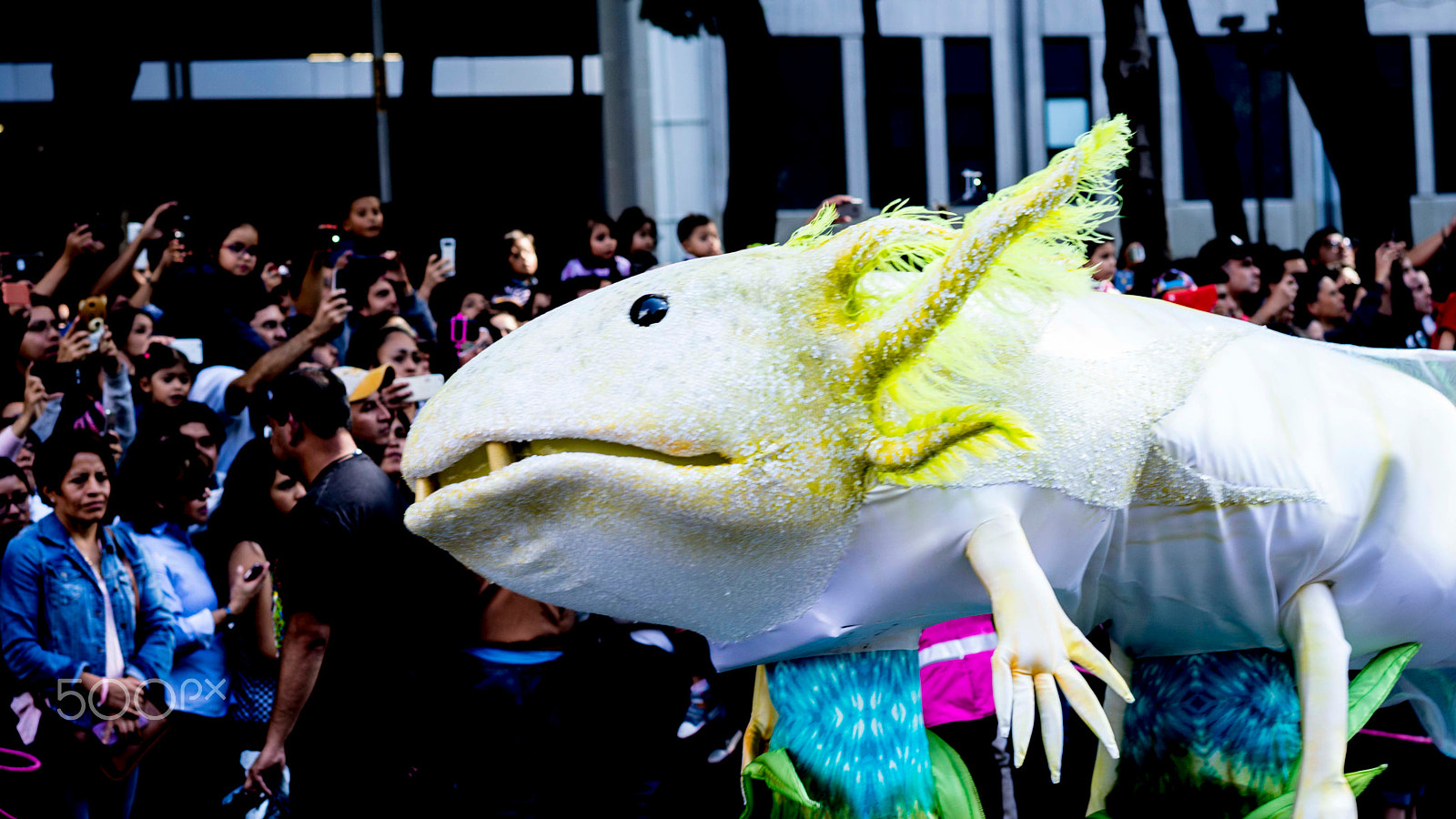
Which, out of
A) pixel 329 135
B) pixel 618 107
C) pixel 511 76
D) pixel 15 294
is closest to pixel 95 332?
pixel 15 294

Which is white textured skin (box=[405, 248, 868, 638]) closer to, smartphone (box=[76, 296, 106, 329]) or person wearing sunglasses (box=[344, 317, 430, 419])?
person wearing sunglasses (box=[344, 317, 430, 419])

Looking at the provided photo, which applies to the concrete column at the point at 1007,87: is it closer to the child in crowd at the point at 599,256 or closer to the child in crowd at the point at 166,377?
the child in crowd at the point at 599,256

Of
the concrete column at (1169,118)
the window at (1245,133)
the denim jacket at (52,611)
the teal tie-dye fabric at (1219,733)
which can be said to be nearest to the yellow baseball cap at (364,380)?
the denim jacket at (52,611)

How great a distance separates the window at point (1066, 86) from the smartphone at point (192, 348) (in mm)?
13076

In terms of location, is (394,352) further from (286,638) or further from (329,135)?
(329,135)

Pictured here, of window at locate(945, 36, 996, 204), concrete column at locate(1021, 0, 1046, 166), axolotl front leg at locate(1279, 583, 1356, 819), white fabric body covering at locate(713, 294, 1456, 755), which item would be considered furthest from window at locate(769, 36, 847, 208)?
axolotl front leg at locate(1279, 583, 1356, 819)

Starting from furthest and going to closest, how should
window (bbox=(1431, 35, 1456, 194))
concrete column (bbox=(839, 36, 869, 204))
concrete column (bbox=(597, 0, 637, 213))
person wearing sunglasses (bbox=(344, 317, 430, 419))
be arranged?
window (bbox=(1431, 35, 1456, 194)) → concrete column (bbox=(839, 36, 869, 204)) → concrete column (bbox=(597, 0, 637, 213)) → person wearing sunglasses (bbox=(344, 317, 430, 419))

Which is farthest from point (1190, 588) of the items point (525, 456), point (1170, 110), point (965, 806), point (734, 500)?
point (1170, 110)

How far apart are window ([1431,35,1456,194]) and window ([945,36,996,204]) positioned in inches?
220

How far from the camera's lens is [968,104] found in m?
17.1

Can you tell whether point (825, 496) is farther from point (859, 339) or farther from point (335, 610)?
point (335, 610)

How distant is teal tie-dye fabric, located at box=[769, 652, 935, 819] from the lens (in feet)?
8.07

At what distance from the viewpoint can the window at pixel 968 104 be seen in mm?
17000

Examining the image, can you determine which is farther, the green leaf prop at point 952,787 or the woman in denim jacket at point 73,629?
the woman in denim jacket at point 73,629
